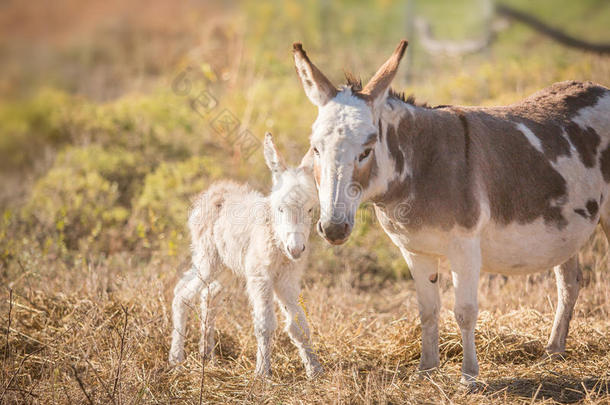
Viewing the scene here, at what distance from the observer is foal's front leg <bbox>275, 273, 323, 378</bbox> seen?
4125mm

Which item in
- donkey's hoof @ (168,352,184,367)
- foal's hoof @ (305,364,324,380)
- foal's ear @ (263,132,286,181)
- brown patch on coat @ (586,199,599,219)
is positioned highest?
foal's ear @ (263,132,286,181)

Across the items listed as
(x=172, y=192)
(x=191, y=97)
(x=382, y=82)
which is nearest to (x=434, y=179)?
(x=382, y=82)

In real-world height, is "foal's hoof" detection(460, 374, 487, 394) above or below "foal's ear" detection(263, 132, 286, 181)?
below

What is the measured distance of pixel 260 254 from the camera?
4.20 m

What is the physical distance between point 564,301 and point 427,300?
132cm

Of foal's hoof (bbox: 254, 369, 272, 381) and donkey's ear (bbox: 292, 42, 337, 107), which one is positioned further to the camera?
foal's hoof (bbox: 254, 369, 272, 381)

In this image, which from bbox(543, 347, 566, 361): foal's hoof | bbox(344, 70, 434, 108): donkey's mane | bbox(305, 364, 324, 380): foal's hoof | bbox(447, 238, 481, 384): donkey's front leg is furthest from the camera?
bbox(543, 347, 566, 361): foal's hoof

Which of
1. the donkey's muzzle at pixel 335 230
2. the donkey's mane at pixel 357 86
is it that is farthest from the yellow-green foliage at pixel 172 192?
the donkey's muzzle at pixel 335 230

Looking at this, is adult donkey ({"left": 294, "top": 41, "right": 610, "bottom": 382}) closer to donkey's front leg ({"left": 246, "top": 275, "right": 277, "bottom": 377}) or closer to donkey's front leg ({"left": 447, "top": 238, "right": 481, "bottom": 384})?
donkey's front leg ({"left": 447, "top": 238, "right": 481, "bottom": 384})

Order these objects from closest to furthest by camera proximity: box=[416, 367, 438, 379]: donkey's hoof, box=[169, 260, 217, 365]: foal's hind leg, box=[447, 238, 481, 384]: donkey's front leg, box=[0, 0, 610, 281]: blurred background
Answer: box=[447, 238, 481, 384]: donkey's front leg
box=[416, 367, 438, 379]: donkey's hoof
box=[169, 260, 217, 365]: foal's hind leg
box=[0, 0, 610, 281]: blurred background

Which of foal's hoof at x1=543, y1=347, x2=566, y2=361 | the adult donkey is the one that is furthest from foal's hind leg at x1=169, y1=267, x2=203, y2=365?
foal's hoof at x1=543, y1=347, x2=566, y2=361

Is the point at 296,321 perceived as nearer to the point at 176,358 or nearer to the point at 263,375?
the point at 263,375

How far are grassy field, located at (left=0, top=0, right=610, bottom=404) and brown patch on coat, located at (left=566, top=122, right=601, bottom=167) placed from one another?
4.78 feet

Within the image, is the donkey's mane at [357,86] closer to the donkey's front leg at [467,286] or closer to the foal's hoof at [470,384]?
the donkey's front leg at [467,286]
